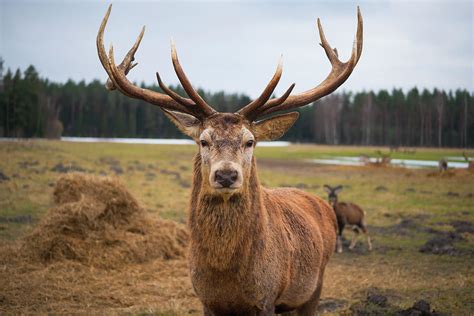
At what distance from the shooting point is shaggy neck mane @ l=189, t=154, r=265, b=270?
Answer: 13.5ft

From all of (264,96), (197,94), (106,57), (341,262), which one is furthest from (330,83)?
(341,262)

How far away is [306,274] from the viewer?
5004 millimetres

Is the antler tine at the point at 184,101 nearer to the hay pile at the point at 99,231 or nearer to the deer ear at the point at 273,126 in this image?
the deer ear at the point at 273,126

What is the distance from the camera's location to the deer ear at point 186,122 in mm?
4625

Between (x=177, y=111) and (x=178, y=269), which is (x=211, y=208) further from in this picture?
(x=178, y=269)

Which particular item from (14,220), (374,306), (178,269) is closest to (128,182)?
(14,220)

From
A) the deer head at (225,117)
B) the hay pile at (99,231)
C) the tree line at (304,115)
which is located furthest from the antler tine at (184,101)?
the tree line at (304,115)

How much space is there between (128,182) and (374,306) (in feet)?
49.5

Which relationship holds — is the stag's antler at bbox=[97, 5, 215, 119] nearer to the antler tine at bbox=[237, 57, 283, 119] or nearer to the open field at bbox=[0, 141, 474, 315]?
the antler tine at bbox=[237, 57, 283, 119]

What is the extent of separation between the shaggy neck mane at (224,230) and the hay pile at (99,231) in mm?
5084

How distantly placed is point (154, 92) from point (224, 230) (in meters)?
1.76

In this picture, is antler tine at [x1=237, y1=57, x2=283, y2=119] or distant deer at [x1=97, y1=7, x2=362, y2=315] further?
antler tine at [x1=237, y1=57, x2=283, y2=119]

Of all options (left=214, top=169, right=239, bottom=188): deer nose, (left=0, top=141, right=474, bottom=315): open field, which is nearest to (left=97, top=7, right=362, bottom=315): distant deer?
(left=214, top=169, right=239, bottom=188): deer nose

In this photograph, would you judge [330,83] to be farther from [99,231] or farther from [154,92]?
[99,231]
